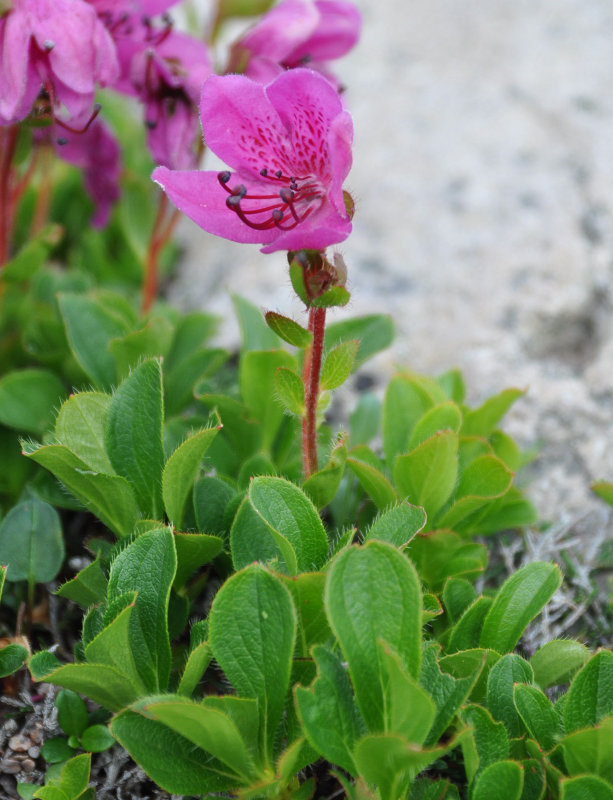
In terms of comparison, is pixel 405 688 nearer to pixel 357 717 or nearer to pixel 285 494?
pixel 357 717

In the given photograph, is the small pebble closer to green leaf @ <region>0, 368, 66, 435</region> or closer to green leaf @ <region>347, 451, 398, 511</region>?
green leaf @ <region>0, 368, 66, 435</region>

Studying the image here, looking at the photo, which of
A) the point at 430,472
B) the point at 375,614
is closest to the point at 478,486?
the point at 430,472

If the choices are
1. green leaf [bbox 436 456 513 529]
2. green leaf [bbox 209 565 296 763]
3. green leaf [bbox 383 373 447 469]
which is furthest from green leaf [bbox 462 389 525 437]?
green leaf [bbox 209 565 296 763]

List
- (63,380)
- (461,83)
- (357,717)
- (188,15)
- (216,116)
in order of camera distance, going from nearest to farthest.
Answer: (357,717) → (216,116) → (63,380) → (188,15) → (461,83)

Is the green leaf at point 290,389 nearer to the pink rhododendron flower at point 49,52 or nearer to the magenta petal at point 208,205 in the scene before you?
the magenta petal at point 208,205

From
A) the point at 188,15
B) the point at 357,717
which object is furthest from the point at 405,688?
the point at 188,15

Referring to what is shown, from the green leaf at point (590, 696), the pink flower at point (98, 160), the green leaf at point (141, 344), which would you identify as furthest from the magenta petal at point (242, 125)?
the green leaf at point (590, 696)

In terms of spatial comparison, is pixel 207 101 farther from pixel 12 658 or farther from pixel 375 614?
pixel 12 658

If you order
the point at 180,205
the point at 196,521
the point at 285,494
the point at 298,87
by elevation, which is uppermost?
the point at 298,87
